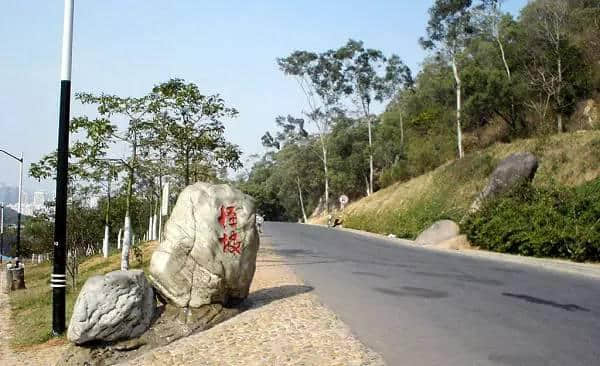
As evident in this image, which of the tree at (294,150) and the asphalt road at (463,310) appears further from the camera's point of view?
the tree at (294,150)

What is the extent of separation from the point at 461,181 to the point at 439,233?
10.8 m

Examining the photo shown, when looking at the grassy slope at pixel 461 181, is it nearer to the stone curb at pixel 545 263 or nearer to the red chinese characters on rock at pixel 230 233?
the stone curb at pixel 545 263

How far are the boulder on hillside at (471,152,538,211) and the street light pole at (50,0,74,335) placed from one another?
20.8m

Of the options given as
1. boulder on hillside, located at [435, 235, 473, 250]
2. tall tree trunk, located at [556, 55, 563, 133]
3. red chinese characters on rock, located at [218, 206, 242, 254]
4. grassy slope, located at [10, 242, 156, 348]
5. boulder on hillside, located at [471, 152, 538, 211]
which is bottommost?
grassy slope, located at [10, 242, 156, 348]

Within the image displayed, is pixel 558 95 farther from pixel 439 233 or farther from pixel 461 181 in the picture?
pixel 439 233

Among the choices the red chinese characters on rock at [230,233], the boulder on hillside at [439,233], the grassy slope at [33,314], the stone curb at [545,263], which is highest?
the red chinese characters on rock at [230,233]

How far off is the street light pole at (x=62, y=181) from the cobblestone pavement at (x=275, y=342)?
2554 millimetres

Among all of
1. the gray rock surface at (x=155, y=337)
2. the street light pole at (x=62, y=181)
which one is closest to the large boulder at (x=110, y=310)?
the gray rock surface at (x=155, y=337)

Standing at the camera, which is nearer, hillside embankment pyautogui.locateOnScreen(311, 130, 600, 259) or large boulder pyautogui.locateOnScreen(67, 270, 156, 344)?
large boulder pyautogui.locateOnScreen(67, 270, 156, 344)

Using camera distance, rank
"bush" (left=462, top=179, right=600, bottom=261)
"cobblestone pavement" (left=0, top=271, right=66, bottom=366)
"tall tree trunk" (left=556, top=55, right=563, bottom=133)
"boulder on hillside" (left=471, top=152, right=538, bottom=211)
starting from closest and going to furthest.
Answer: "cobblestone pavement" (left=0, top=271, right=66, bottom=366), "bush" (left=462, top=179, right=600, bottom=261), "boulder on hillside" (left=471, top=152, right=538, bottom=211), "tall tree trunk" (left=556, top=55, right=563, bottom=133)

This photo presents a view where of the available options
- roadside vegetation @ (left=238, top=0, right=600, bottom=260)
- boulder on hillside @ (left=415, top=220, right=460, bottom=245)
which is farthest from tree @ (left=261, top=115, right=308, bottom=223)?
boulder on hillside @ (left=415, top=220, right=460, bottom=245)

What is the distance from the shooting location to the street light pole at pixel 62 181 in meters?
9.52

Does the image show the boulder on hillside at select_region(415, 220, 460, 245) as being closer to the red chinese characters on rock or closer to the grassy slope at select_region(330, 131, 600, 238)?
the grassy slope at select_region(330, 131, 600, 238)

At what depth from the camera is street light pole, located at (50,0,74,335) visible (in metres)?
9.52
